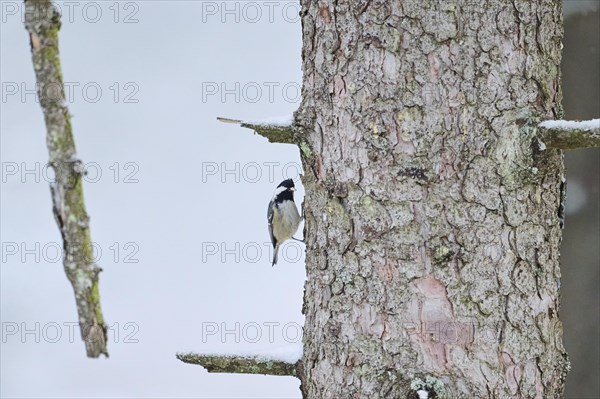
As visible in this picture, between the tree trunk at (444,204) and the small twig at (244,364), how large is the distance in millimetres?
156

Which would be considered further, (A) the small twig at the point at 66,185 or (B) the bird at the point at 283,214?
(B) the bird at the point at 283,214

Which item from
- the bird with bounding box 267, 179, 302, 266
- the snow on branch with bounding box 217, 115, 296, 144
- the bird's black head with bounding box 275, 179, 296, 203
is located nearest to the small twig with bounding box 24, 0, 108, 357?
the snow on branch with bounding box 217, 115, 296, 144

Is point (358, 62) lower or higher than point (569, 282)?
higher

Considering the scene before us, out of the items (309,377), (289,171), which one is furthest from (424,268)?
(289,171)

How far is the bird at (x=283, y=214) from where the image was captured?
4258mm

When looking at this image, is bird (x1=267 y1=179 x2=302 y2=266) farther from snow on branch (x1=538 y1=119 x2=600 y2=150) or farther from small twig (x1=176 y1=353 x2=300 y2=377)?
snow on branch (x1=538 y1=119 x2=600 y2=150)

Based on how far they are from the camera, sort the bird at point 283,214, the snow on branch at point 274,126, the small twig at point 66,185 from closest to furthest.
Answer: the small twig at point 66,185, the snow on branch at point 274,126, the bird at point 283,214

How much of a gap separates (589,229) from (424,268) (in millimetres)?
1944

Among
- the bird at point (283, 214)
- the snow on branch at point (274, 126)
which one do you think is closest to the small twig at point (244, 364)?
the snow on branch at point (274, 126)

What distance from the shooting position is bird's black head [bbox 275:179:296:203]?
4.34 m

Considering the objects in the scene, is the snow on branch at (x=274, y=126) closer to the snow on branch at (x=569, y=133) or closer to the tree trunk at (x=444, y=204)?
the tree trunk at (x=444, y=204)

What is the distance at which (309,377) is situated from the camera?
2.28m

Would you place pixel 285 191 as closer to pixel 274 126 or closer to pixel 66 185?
pixel 274 126

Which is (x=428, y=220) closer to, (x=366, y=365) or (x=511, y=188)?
(x=511, y=188)
